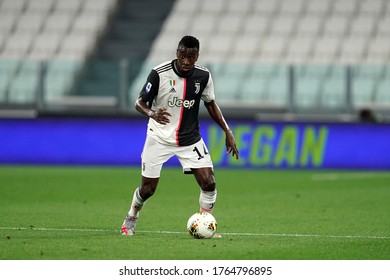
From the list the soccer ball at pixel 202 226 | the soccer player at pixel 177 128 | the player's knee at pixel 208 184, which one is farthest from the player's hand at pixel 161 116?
the soccer ball at pixel 202 226

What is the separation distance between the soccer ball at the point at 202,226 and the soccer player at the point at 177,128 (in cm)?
26

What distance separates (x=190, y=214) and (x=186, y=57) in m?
3.60

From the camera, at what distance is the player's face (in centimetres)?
1008

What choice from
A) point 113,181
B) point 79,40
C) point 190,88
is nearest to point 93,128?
point 113,181

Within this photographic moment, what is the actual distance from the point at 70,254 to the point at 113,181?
9.61m

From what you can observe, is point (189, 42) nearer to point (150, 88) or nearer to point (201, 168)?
point (150, 88)

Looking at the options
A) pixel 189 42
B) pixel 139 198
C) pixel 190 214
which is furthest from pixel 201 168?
pixel 190 214

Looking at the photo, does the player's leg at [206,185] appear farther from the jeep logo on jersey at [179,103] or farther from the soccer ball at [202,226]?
the jeep logo on jersey at [179,103]

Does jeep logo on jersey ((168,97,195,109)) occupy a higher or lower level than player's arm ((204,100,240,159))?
higher

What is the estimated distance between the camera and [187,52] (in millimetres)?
10078

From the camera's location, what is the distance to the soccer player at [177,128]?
10367 millimetres

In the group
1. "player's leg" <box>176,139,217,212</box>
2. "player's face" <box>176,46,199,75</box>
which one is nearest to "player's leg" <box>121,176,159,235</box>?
"player's leg" <box>176,139,217,212</box>

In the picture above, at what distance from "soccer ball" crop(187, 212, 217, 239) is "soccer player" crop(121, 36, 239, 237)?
0.84 ft

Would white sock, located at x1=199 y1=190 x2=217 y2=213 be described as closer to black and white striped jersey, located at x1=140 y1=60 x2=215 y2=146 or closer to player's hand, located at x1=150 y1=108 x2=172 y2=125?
black and white striped jersey, located at x1=140 y1=60 x2=215 y2=146
